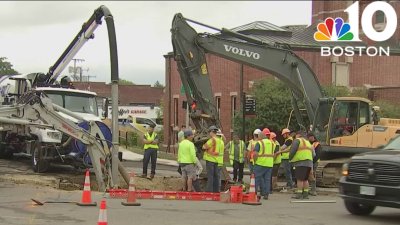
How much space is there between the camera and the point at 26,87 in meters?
22.0

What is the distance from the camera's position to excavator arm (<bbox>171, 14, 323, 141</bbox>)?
717 inches

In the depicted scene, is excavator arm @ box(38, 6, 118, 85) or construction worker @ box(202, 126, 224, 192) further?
excavator arm @ box(38, 6, 118, 85)

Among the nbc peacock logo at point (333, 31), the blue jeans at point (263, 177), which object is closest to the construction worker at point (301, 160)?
the blue jeans at point (263, 177)

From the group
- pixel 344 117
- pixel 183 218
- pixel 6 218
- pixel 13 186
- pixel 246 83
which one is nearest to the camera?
pixel 6 218

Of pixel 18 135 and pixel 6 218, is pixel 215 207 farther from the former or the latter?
pixel 18 135

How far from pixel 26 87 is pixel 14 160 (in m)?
3.51

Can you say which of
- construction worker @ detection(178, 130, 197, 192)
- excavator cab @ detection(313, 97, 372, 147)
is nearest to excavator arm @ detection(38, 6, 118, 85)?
construction worker @ detection(178, 130, 197, 192)

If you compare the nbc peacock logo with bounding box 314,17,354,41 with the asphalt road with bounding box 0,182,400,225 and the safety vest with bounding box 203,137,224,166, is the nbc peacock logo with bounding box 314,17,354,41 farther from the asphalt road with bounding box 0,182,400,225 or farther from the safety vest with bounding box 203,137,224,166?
the asphalt road with bounding box 0,182,400,225

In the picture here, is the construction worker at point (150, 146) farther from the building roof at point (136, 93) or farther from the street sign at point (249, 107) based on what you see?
the building roof at point (136, 93)

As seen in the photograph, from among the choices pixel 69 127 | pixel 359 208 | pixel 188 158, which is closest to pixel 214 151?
pixel 188 158

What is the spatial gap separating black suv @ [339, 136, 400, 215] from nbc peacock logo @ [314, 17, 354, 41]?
32.2m

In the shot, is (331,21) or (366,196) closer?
(366,196)

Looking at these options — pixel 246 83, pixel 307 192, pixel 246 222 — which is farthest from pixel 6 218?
pixel 246 83

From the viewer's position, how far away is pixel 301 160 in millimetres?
15234
